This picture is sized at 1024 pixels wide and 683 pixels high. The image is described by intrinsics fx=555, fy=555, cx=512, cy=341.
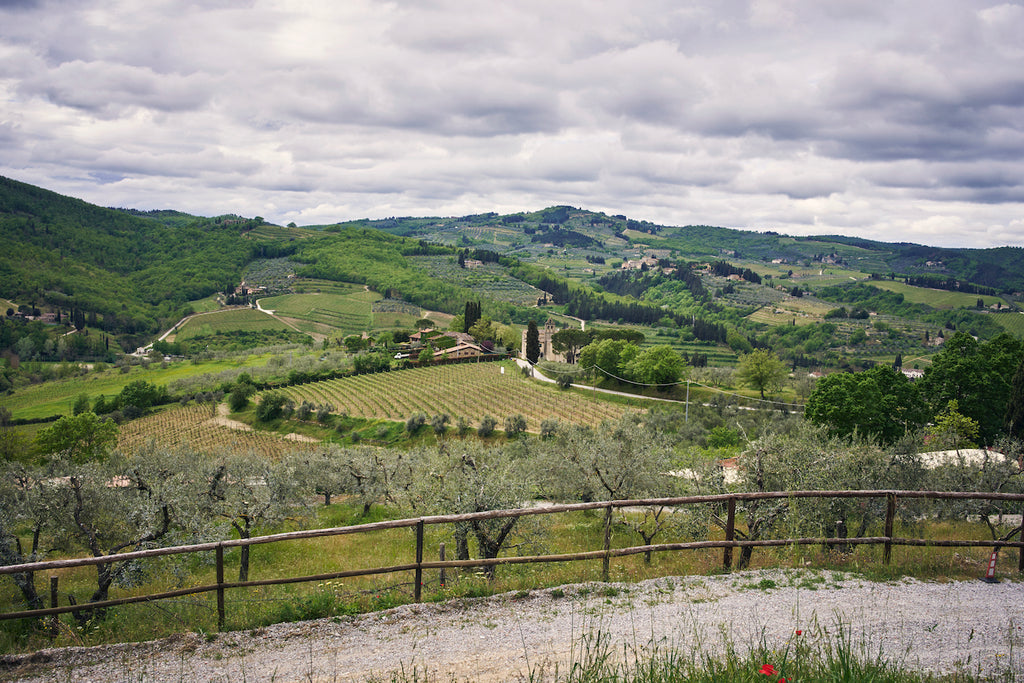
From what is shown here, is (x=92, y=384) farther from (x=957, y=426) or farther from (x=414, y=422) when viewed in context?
(x=957, y=426)

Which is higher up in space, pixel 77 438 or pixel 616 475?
pixel 616 475

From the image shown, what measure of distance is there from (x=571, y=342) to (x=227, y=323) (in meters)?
114

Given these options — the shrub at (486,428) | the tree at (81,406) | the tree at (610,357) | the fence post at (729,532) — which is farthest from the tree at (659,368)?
the tree at (81,406)

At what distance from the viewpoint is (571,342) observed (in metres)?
115

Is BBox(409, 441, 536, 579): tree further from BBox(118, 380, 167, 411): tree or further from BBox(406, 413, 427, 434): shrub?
BBox(118, 380, 167, 411): tree

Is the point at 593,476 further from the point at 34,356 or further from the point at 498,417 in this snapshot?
the point at 34,356

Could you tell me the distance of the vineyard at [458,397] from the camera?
71125 millimetres

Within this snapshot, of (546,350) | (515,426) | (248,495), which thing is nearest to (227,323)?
(546,350)

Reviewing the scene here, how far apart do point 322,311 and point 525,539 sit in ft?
598

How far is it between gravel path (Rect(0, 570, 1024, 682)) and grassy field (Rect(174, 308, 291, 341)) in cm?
16993

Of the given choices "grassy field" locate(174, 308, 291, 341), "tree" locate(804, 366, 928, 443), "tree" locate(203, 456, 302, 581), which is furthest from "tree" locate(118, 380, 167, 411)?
"tree" locate(804, 366, 928, 443)

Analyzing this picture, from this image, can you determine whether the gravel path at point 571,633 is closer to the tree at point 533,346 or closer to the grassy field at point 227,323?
the tree at point 533,346

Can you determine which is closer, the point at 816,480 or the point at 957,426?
the point at 816,480

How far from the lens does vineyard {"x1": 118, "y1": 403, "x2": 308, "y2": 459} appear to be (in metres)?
69.4
